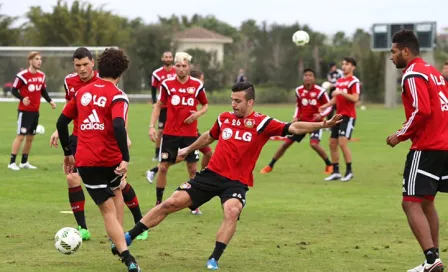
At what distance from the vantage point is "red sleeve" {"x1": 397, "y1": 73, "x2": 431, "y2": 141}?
8.35m

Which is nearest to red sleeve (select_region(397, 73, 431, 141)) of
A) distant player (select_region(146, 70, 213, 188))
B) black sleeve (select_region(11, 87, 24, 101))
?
distant player (select_region(146, 70, 213, 188))

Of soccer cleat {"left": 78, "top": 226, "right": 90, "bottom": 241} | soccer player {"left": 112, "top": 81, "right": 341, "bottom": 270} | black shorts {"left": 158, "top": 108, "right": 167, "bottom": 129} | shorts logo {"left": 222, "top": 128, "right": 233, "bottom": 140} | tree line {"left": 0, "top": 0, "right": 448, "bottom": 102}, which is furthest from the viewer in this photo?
tree line {"left": 0, "top": 0, "right": 448, "bottom": 102}

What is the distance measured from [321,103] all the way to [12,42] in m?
54.7

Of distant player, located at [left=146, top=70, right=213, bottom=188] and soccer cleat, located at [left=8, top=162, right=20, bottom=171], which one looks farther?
soccer cleat, located at [left=8, top=162, right=20, bottom=171]

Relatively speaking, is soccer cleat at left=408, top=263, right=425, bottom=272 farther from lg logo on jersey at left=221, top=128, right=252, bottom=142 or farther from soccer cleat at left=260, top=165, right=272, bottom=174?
soccer cleat at left=260, top=165, right=272, bottom=174

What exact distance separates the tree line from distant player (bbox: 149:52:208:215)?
162 ft

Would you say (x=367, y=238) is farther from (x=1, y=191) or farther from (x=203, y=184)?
(x=1, y=191)

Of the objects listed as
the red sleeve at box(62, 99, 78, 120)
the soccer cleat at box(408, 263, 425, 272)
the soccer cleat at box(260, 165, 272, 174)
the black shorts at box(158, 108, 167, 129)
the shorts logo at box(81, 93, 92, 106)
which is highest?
the shorts logo at box(81, 93, 92, 106)

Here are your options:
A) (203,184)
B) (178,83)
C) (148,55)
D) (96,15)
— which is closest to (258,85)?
(148,55)

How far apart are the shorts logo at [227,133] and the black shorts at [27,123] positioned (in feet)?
34.3

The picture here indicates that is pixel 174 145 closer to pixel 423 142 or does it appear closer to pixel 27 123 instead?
pixel 423 142

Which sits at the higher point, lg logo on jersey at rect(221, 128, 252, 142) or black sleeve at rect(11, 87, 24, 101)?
lg logo on jersey at rect(221, 128, 252, 142)

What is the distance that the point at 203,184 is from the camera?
910cm

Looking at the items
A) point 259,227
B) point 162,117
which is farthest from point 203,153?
point 162,117
